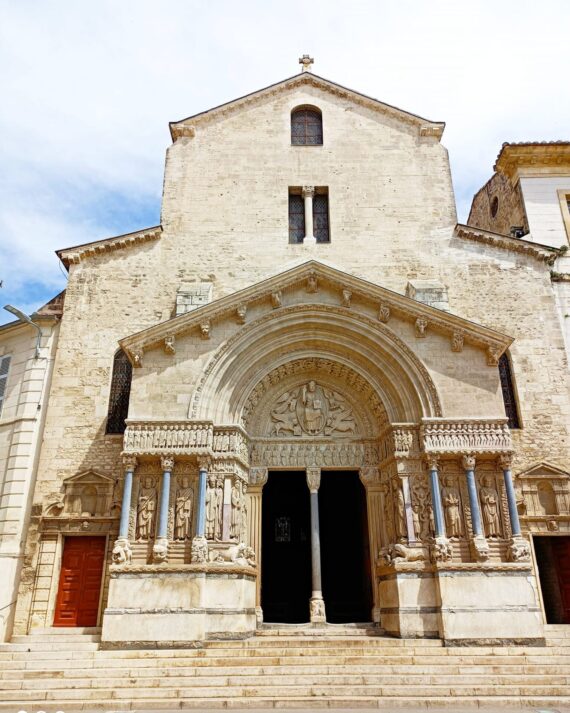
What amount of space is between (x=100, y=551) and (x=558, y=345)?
41.0 ft

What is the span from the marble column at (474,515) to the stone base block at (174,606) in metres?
4.78

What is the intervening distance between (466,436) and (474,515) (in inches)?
64.9

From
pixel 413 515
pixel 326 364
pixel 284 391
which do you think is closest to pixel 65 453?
pixel 284 391

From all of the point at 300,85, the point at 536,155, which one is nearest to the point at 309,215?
the point at 300,85

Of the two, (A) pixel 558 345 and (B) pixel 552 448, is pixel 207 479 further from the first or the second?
(A) pixel 558 345

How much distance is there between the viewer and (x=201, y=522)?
11797 mm

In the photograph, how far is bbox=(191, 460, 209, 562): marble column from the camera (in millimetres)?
11438

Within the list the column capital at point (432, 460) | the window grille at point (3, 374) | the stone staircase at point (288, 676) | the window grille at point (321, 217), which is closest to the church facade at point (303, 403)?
the column capital at point (432, 460)

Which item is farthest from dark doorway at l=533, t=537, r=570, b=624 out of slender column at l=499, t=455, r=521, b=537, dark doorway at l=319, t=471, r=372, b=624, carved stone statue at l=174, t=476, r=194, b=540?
carved stone statue at l=174, t=476, r=194, b=540

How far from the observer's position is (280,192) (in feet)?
55.7

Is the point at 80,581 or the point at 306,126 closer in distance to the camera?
the point at 80,581

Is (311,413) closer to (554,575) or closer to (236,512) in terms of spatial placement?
(236,512)

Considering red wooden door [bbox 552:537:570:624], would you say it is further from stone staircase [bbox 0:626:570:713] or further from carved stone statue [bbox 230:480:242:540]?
carved stone statue [bbox 230:480:242:540]

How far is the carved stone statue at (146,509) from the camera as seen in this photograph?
11867 millimetres
